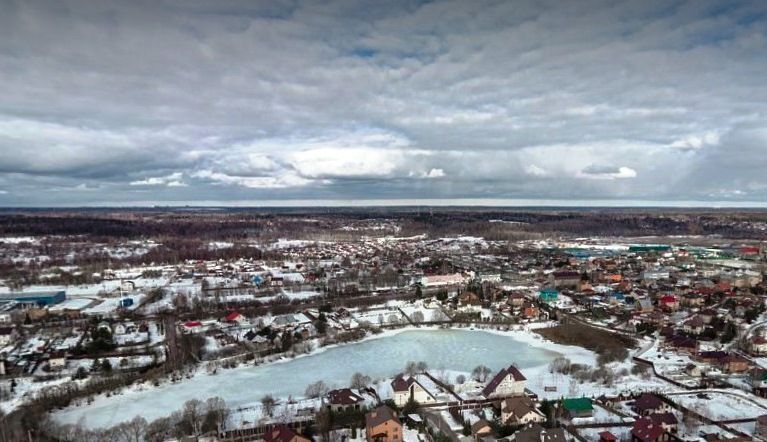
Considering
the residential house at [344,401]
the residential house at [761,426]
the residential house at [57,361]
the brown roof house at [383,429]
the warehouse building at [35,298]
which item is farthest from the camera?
the warehouse building at [35,298]

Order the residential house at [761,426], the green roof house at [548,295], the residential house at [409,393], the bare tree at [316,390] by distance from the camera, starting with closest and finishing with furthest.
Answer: the residential house at [761,426]
the residential house at [409,393]
the bare tree at [316,390]
the green roof house at [548,295]

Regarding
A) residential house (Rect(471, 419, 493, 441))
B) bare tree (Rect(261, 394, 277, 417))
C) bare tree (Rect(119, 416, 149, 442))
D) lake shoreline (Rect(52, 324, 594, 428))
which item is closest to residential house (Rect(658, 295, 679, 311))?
lake shoreline (Rect(52, 324, 594, 428))

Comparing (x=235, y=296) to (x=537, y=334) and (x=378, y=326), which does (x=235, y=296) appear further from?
(x=537, y=334)

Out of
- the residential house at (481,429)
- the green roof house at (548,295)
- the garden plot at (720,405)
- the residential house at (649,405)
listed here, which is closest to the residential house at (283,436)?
the residential house at (481,429)

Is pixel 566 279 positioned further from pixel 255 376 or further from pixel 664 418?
pixel 255 376

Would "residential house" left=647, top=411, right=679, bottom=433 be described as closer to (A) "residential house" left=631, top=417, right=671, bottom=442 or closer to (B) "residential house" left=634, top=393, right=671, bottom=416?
(A) "residential house" left=631, top=417, right=671, bottom=442

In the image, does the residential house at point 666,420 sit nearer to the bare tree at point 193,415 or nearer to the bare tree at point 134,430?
the bare tree at point 193,415
